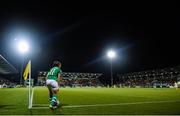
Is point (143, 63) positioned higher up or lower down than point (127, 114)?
higher up

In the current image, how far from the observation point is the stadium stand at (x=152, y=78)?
80.6 meters

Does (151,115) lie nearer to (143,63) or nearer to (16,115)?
(16,115)

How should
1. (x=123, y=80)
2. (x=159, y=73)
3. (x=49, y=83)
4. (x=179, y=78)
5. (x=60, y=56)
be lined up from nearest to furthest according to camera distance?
(x=49, y=83)
(x=179, y=78)
(x=159, y=73)
(x=60, y=56)
(x=123, y=80)

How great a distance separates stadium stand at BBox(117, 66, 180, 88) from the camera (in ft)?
265

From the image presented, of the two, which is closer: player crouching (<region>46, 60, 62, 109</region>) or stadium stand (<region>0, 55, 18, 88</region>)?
player crouching (<region>46, 60, 62, 109</region>)

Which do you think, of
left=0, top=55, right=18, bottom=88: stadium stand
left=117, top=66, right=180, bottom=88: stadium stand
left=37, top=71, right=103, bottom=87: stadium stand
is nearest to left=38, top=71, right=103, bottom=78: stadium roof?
left=37, top=71, right=103, bottom=87: stadium stand

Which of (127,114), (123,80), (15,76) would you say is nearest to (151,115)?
(127,114)

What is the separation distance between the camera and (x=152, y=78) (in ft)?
309

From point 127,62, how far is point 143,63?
18.0ft

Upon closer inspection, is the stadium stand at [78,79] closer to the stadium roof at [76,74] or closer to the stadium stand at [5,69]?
the stadium roof at [76,74]

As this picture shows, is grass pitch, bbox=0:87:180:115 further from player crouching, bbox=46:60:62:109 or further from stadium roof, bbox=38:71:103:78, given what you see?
stadium roof, bbox=38:71:103:78

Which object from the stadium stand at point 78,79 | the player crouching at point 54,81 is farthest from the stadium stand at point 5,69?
the player crouching at point 54,81

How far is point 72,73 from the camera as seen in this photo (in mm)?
112438

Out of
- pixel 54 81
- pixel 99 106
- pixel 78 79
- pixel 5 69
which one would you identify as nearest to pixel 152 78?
pixel 78 79
